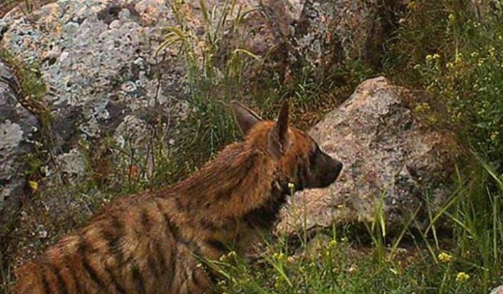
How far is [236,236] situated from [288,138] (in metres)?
0.51

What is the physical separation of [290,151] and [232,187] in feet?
1.07

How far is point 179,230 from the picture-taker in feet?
18.3

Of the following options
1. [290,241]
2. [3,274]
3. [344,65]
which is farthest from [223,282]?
[344,65]

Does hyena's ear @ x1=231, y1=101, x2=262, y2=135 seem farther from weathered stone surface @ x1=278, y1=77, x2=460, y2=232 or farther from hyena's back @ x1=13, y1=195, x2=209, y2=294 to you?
hyena's back @ x1=13, y1=195, x2=209, y2=294

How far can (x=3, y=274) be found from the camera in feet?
20.1

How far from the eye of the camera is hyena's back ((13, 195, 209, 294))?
18.0 feet

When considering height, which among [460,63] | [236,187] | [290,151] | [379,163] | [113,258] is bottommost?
[113,258]

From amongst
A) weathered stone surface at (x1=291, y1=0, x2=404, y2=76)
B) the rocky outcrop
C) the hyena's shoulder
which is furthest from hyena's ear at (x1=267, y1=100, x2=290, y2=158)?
weathered stone surface at (x1=291, y1=0, x2=404, y2=76)

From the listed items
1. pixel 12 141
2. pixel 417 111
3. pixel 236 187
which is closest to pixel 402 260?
pixel 236 187

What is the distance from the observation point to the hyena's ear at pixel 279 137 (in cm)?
549

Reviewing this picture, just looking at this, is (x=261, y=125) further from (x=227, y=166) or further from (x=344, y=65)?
(x=344, y=65)

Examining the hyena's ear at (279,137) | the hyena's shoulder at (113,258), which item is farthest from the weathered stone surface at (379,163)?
the hyena's shoulder at (113,258)

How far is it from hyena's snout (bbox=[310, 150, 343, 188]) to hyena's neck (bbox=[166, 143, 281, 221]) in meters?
0.29

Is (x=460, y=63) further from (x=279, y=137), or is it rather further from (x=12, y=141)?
(x=12, y=141)
